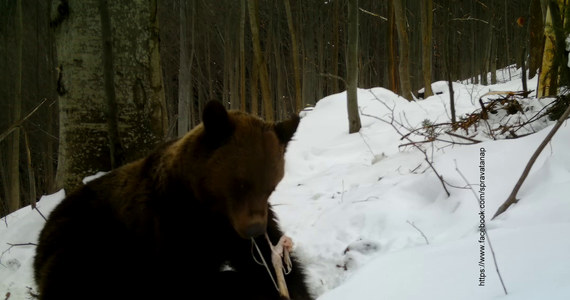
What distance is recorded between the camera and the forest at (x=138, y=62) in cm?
318

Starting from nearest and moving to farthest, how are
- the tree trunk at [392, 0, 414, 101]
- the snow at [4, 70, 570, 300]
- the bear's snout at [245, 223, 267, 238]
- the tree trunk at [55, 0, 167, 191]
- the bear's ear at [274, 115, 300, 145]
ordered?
the snow at [4, 70, 570, 300], the bear's snout at [245, 223, 267, 238], the bear's ear at [274, 115, 300, 145], the tree trunk at [55, 0, 167, 191], the tree trunk at [392, 0, 414, 101]

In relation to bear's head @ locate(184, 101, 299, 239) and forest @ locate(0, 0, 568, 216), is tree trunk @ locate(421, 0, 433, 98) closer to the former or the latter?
forest @ locate(0, 0, 568, 216)

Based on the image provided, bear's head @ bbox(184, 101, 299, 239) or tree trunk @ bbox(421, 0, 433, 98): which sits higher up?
tree trunk @ bbox(421, 0, 433, 98)

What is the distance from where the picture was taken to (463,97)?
1261 cm

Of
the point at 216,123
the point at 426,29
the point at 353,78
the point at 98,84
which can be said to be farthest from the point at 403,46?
the point at 216,123

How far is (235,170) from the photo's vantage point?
6.19 feet

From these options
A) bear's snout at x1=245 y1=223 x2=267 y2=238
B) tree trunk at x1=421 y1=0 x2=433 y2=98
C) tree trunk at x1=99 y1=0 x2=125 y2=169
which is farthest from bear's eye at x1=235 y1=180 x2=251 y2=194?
tree trunk at x1=421 y1=0 x2=433 y2=98

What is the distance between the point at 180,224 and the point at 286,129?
0.79 meters

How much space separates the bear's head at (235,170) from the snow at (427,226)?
586 millimetres

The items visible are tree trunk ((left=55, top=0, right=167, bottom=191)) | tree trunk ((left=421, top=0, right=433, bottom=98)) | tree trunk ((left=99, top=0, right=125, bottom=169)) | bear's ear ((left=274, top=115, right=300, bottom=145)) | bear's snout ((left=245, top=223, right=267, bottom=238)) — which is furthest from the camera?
tree trunk ((left=421, top=0, right=433, bottom=98))

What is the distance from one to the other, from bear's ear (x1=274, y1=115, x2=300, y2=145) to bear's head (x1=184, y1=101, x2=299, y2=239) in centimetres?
16

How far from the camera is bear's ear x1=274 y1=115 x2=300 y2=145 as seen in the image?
221 centimetres

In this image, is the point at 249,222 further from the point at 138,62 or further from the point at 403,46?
the point at 403,46

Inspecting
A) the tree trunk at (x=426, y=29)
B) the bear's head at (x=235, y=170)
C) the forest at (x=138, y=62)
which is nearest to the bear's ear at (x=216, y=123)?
the bear's head at (x=235, y=170)
